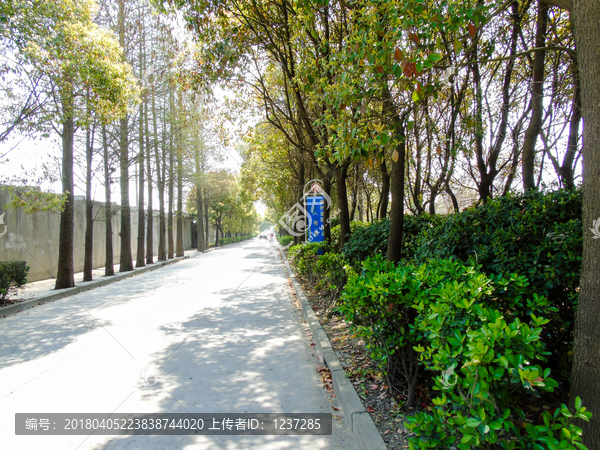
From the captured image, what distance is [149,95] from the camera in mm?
16984

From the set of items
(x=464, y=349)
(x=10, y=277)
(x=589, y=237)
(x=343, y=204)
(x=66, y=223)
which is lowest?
(x=10, y=277)

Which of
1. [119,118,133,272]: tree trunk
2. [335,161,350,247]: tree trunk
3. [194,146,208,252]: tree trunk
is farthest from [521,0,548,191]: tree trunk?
[194,146,208,252]: tree trunk

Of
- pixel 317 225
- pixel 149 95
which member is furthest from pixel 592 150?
pixel 149 95

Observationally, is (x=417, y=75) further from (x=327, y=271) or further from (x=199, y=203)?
(x=199, y=203)

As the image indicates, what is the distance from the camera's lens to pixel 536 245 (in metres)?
3.12

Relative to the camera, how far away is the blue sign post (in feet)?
36.9

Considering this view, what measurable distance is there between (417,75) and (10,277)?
32.1 feet

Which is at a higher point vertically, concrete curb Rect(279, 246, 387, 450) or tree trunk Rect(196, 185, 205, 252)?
tree trunk Rect(196, 185, 205, 252)

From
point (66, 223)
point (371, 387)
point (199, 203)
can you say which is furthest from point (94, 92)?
point (199, 203)

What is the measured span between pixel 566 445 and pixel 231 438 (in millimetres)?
2346

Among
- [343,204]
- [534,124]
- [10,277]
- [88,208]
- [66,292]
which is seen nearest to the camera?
[534,124]

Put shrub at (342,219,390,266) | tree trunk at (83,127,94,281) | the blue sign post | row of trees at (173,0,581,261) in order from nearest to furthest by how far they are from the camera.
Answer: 1. row of trees at (173,0,581,261)
2. shrub at (342,219,390,266)
3. the blue sign post
4. tree trunk at (83,127,94,281)

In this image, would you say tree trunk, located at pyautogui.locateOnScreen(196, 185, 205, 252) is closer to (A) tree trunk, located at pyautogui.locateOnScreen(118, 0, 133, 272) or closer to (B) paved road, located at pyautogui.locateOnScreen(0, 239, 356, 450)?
(A) tree trunk, located at pyautogui.locateOnScreen(118, 0, 133, 272)

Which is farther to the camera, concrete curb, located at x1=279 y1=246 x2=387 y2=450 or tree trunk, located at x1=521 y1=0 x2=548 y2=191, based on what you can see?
tree trunk, located at x1=521 y1=0 x2=548 y2=191
